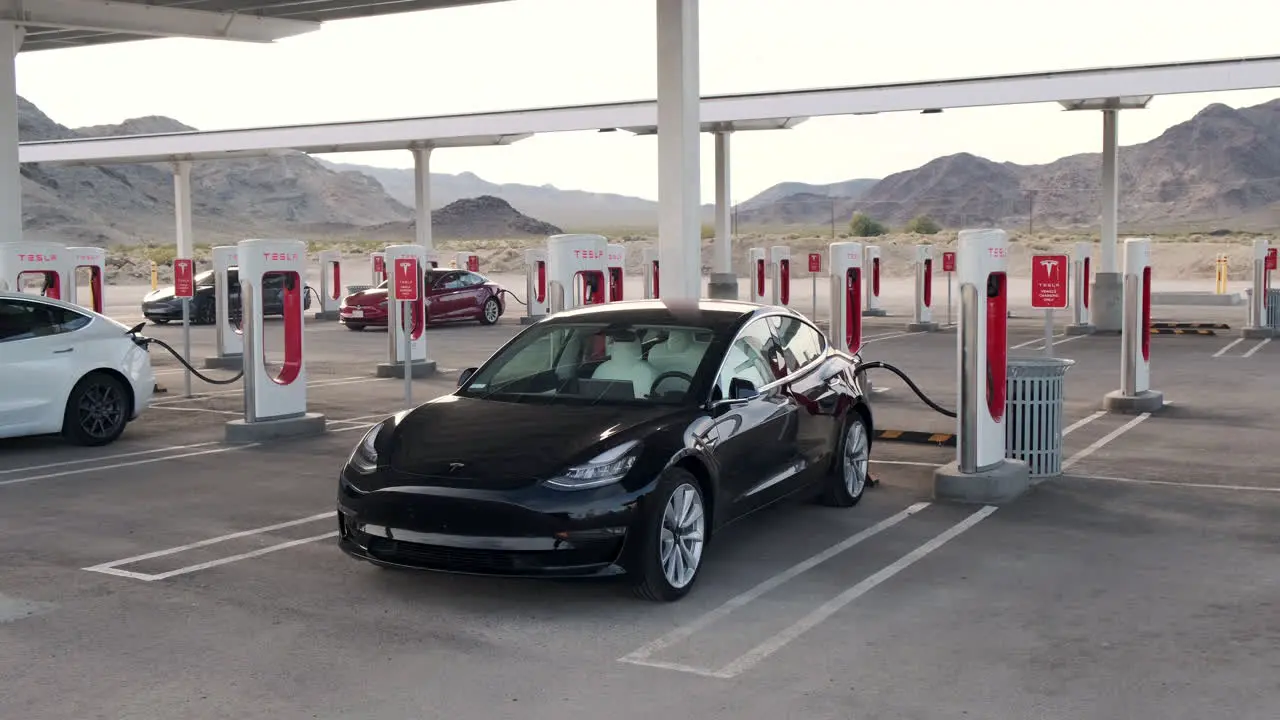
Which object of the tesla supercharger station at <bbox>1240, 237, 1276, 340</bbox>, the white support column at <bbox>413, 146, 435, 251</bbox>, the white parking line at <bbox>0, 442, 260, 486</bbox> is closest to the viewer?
the white parking line at <bbox>0, 442, 260, 486</bbox>

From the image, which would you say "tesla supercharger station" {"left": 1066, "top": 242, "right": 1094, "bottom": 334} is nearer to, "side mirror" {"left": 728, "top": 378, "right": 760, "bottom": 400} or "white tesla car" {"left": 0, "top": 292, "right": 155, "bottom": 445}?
"white tesla car" {"left": 0, "top": 292, "right": 155, "bottom": 445}

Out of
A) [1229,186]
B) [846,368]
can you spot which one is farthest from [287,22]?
[1229,186]

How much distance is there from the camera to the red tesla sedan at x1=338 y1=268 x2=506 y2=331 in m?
27.4

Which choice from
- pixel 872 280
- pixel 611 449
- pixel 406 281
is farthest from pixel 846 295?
pixel 872 280

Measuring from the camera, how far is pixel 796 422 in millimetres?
8320

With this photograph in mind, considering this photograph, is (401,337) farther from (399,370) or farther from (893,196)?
(893,196)

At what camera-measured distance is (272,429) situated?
497 inches

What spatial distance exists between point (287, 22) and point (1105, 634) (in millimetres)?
17525

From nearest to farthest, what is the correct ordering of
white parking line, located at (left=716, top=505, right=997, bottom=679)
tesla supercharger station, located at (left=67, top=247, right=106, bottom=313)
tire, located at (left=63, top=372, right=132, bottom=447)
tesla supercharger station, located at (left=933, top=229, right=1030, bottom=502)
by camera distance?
white parking line, located at (left=716, top=505, right=997, bottom=679)
tesla supercharger station, located at (left=933, top=229, right=1030, bottom=502)
tire, located at (left=63, top=372, right=132, bottom=447)
tesla supercharger station, located at (left=67, top=247, right=106, bottom=313)

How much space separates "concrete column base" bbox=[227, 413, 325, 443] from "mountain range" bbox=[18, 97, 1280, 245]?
383ft

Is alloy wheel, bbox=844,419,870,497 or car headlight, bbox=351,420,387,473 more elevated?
car headlight, bbox=351,420,387,473

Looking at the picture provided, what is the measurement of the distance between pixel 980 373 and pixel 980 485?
75cm

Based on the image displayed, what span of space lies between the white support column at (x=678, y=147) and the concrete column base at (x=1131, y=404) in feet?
14.1

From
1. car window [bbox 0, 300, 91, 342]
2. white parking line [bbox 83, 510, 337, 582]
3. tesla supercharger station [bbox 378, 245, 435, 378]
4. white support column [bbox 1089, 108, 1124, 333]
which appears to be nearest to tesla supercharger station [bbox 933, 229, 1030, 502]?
white parking line [bbox 83, 510, 337, 582]
